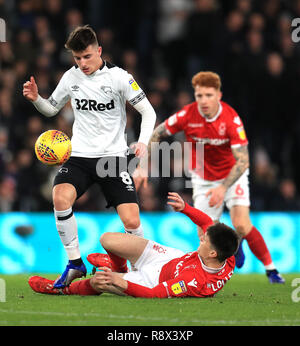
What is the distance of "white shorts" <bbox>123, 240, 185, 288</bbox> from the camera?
6.98 m

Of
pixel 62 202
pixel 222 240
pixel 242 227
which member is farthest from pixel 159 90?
pixel 222 240

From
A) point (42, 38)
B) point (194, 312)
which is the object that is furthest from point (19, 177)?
point (194, 312)

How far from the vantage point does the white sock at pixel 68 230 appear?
7.33 meters

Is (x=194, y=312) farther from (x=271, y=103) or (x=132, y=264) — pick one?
(x=271, y=103)

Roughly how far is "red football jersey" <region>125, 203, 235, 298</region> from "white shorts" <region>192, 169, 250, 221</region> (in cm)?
218

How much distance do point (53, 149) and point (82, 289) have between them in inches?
47.9

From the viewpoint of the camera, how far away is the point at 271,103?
13.3 m

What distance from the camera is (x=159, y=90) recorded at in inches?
531

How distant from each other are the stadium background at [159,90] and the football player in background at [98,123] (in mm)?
4042

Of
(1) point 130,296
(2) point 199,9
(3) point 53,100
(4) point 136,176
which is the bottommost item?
(1) point 130,296

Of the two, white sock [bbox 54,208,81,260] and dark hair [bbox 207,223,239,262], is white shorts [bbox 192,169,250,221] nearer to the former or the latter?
white sock [bbox 54,208,81,260]

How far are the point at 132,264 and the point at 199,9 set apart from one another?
726 centimetres

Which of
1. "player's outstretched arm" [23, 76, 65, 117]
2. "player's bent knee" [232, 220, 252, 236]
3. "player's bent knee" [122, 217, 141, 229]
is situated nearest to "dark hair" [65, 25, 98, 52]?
"player's outstretched arm" [23, 76, 65, 117]

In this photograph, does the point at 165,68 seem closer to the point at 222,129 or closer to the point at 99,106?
the point at 222,129
